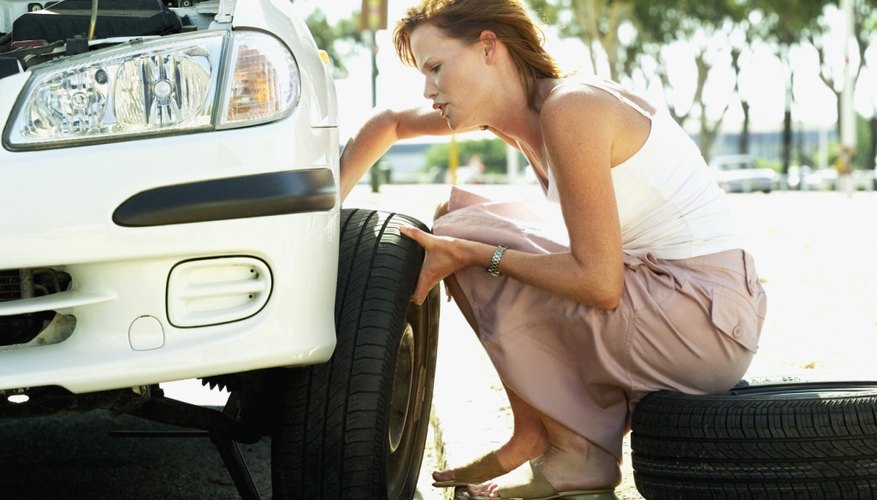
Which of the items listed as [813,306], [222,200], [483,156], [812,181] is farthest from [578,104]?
[483,156]

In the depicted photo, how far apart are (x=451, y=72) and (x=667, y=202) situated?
0.62 m

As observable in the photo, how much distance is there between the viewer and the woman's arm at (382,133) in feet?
11.8

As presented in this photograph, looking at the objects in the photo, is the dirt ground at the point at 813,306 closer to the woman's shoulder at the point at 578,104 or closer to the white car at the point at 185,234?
the woman's shoulder at the point at 578,104

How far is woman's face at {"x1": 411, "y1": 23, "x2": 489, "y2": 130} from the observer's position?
314cm

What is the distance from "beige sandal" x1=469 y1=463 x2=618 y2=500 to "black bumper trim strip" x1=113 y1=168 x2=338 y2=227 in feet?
3.30

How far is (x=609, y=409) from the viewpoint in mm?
3158

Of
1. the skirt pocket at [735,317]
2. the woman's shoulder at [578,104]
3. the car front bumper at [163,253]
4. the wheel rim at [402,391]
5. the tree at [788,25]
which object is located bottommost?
the tree at [788,25]

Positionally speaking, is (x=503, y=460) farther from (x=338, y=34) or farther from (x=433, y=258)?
(x=338, y=34)

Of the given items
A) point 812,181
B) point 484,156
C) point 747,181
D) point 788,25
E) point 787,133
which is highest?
point 788,25

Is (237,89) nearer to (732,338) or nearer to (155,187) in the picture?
(155,187)

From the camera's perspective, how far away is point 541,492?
3119mm

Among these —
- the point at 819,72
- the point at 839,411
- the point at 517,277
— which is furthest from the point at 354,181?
the point at 819,72

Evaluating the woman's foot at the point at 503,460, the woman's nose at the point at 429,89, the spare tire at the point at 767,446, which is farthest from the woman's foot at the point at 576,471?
the woman's nose at the point at 429,89

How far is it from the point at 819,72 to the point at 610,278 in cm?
4121
